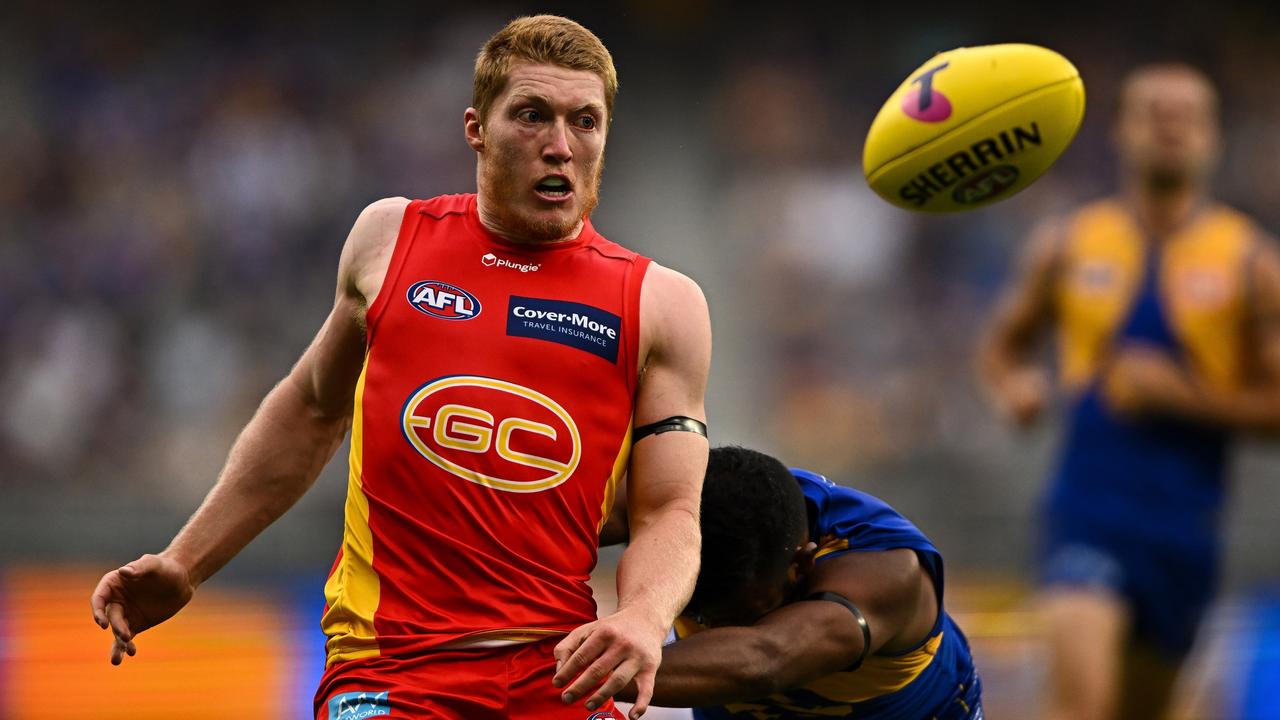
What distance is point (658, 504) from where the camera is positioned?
351cm

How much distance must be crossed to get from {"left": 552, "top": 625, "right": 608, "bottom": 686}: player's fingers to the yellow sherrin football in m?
1.92

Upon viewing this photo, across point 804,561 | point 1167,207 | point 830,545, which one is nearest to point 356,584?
point 804,561

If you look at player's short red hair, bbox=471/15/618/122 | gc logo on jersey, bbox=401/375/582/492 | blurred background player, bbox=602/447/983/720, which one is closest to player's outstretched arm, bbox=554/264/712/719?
gc logo on jersey, bbox=401/375/582/492

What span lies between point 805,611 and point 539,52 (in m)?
1.48

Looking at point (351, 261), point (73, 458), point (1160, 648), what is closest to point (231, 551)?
point (351, 261)

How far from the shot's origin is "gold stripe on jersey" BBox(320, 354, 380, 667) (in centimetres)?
350

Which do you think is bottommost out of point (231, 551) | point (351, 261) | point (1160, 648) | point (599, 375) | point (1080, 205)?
point (1160, 648)

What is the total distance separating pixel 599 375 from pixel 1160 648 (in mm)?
3949

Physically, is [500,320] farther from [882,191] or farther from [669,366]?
[882,191]

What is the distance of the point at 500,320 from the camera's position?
3.55 m

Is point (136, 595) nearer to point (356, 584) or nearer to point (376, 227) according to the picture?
point (356, 584)

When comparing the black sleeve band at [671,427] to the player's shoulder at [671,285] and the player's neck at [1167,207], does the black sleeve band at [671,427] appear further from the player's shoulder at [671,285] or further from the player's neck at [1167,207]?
the player's neck at [1167,207]

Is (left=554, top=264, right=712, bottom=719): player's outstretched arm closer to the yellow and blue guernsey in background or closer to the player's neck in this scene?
the yellow and blue guernsey in background

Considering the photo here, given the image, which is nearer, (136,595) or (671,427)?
(671,427)
